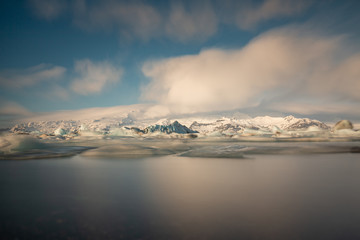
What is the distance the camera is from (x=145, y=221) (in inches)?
111

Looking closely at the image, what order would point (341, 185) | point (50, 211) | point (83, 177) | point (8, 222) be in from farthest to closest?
point (83, 177), point (341, 185), point (50, 211), point (8, 222)

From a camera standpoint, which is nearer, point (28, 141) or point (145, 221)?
point (145, 221)

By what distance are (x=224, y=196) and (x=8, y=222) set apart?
11.0 feet

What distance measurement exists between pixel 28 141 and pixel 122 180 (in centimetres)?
1137

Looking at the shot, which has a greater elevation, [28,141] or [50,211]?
[28,141]

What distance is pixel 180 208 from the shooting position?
3383 millimetres

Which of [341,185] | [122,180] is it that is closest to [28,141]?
[122,180]

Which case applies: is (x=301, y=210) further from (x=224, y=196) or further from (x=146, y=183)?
(x=146, y=183)

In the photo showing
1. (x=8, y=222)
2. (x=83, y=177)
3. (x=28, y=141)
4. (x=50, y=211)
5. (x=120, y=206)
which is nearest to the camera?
(x=8, y=222)

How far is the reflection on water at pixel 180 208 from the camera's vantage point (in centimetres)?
252

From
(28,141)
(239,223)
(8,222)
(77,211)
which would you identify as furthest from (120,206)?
(28,141)

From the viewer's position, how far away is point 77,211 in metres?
3.21

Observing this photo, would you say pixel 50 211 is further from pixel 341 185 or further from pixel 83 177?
pixel 341 185

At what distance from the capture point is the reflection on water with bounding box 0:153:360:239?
8.27ft
